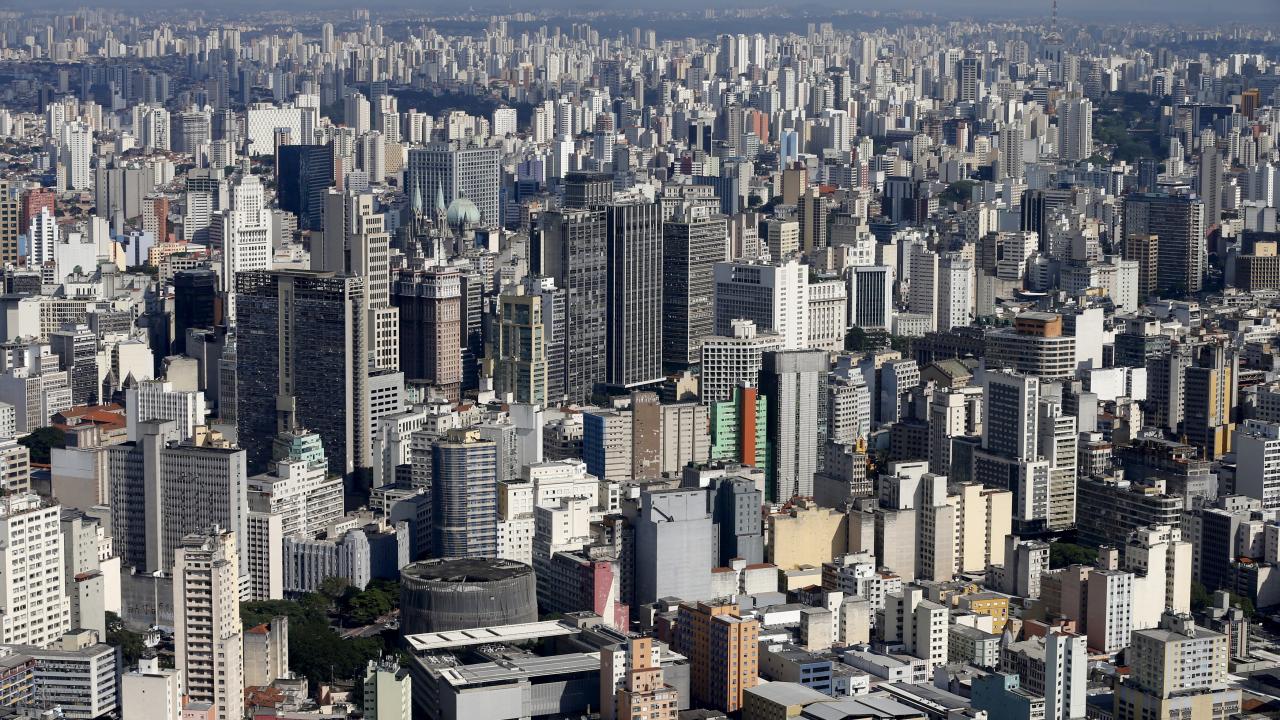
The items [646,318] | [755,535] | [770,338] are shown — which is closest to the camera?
[755,535]

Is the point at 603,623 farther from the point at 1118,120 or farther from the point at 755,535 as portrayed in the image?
the point at 1118,120

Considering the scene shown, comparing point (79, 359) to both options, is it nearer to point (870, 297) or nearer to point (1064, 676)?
point (870, 297)

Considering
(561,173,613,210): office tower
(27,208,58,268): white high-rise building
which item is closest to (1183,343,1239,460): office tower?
(561,173,613,210): office tower

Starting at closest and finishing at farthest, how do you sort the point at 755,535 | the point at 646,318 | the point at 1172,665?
the point at 1172,665 < the point at 755,535 < the point at 646,318

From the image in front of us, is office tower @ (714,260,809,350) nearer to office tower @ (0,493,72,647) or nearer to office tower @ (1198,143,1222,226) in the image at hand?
office tower @ (0,493,72,647)

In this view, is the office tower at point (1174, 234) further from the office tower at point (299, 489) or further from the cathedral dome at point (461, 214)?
the office tower at point (299, 489)

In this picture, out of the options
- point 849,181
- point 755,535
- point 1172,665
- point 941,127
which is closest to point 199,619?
point 755,535
